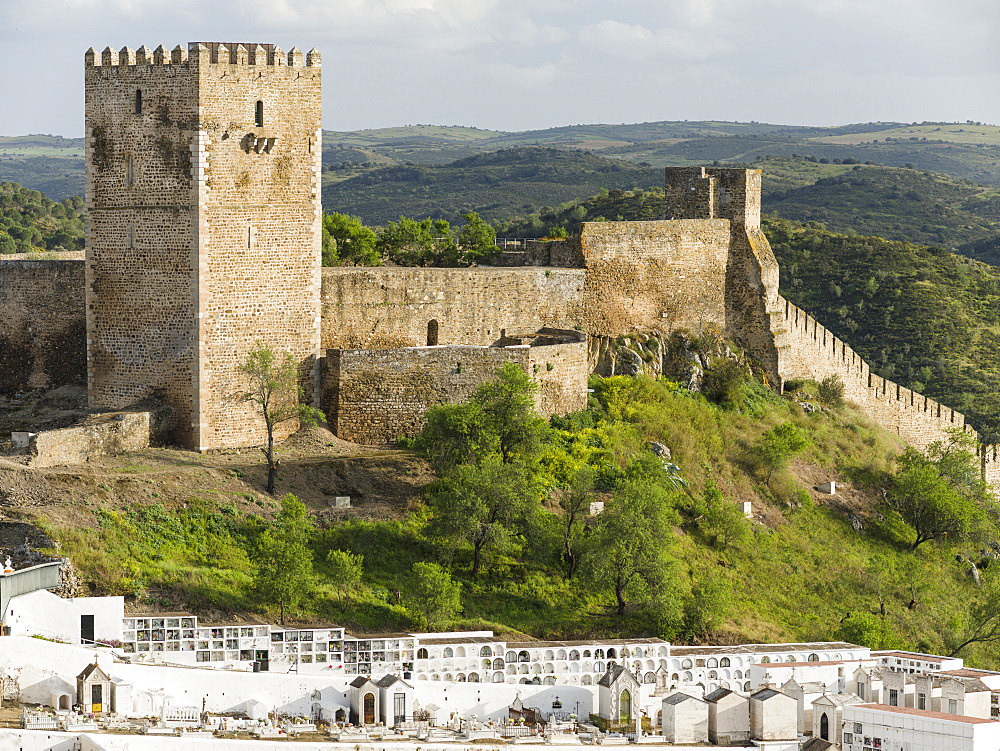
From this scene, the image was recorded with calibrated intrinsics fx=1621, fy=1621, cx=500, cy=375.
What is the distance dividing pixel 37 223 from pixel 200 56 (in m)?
58.3

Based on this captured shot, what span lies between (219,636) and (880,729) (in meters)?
12.9

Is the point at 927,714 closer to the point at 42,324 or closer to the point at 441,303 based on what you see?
the point at 441,303

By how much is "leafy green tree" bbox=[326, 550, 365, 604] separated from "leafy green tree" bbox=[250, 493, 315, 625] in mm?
519

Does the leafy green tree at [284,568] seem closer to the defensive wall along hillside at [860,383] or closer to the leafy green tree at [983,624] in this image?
the leafy green tree at [983,624]

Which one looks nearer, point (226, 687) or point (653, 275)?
point (226, 687)

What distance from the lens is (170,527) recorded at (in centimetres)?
3284

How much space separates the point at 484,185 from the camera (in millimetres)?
146250

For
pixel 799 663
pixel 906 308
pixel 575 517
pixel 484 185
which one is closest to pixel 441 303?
pixel 575 517

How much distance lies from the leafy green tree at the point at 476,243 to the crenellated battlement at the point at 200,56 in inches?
489

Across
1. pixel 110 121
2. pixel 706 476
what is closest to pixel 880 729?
pixel 706 476

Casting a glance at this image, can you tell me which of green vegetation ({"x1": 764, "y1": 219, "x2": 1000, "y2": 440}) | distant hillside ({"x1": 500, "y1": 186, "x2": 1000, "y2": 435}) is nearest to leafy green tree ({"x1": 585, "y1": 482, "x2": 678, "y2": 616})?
distant hillside ({"x1": 500, "y1": 186, "x2": 1000, "y2": 435})

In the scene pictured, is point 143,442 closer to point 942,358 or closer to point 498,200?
point 942,358

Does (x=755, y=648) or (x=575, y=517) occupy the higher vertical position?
(x=575, y=517)

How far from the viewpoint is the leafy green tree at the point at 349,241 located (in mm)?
48562
